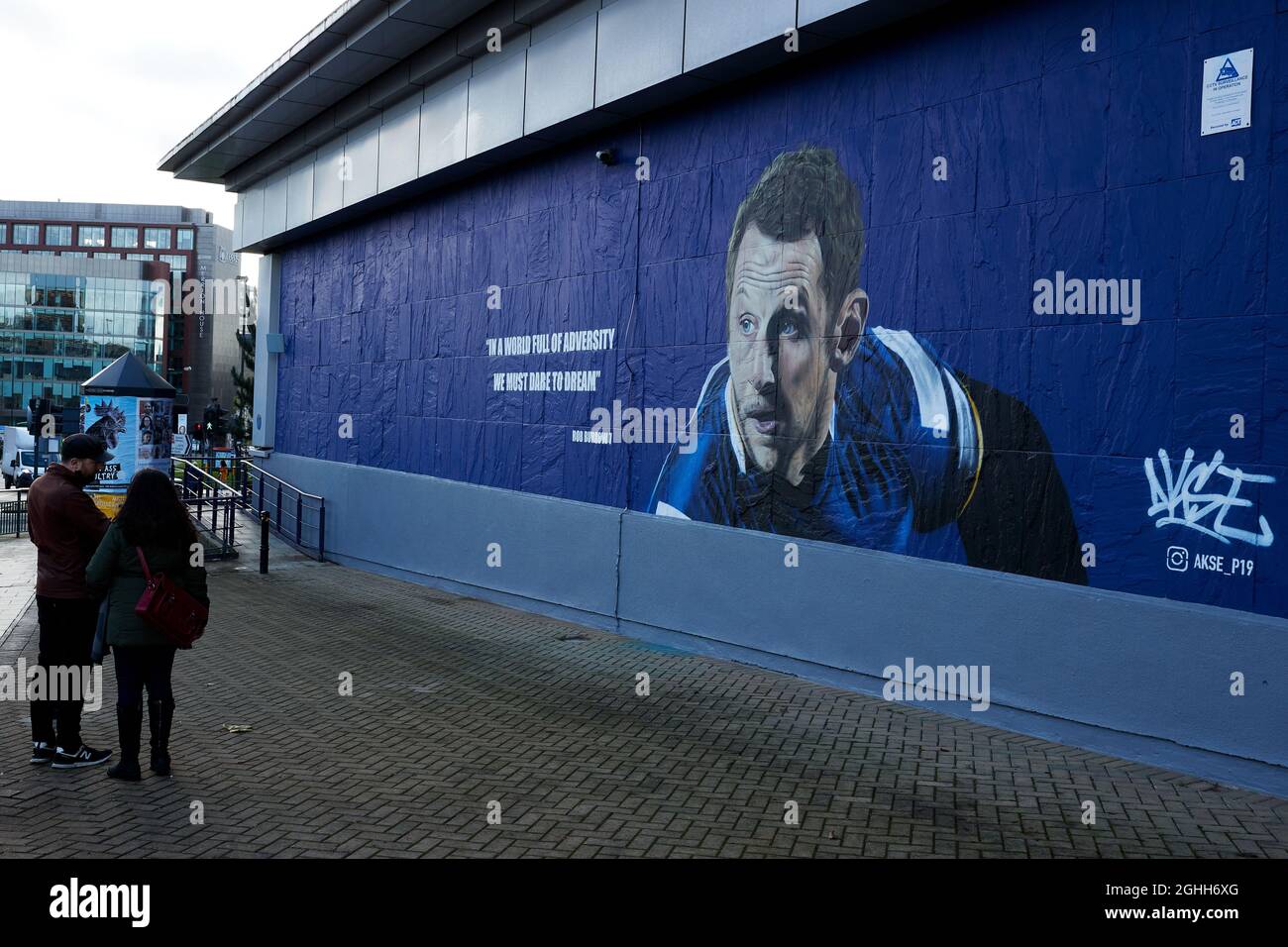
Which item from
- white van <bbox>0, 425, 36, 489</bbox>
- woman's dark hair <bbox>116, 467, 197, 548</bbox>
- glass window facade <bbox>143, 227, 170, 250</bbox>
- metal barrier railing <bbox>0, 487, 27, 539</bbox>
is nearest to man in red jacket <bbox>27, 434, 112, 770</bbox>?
woman's dark hair <bbox>116, 467, 197, 548</bbox>

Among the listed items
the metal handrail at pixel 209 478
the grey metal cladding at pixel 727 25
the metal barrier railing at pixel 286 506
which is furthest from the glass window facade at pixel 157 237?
the grey metal cladding at pixel 727 25

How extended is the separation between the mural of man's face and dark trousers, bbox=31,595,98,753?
→ 5.94m

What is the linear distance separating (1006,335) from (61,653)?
6.71m

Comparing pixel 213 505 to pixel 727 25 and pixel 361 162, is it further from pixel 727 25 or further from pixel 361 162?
pixel 727 25

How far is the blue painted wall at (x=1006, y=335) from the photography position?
6648 mm

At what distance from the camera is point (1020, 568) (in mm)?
7949

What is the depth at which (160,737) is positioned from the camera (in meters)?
6.36

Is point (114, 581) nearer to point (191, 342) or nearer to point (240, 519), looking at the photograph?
point (240, 519)

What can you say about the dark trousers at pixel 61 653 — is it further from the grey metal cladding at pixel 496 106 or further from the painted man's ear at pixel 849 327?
the grey metal cladding at pixel 496 106

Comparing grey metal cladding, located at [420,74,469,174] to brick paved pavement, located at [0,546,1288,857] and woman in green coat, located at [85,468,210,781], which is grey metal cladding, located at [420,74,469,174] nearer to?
brick paved pavement, located at [0,546,1288,857]

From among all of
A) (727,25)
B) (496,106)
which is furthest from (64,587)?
(496,106)
